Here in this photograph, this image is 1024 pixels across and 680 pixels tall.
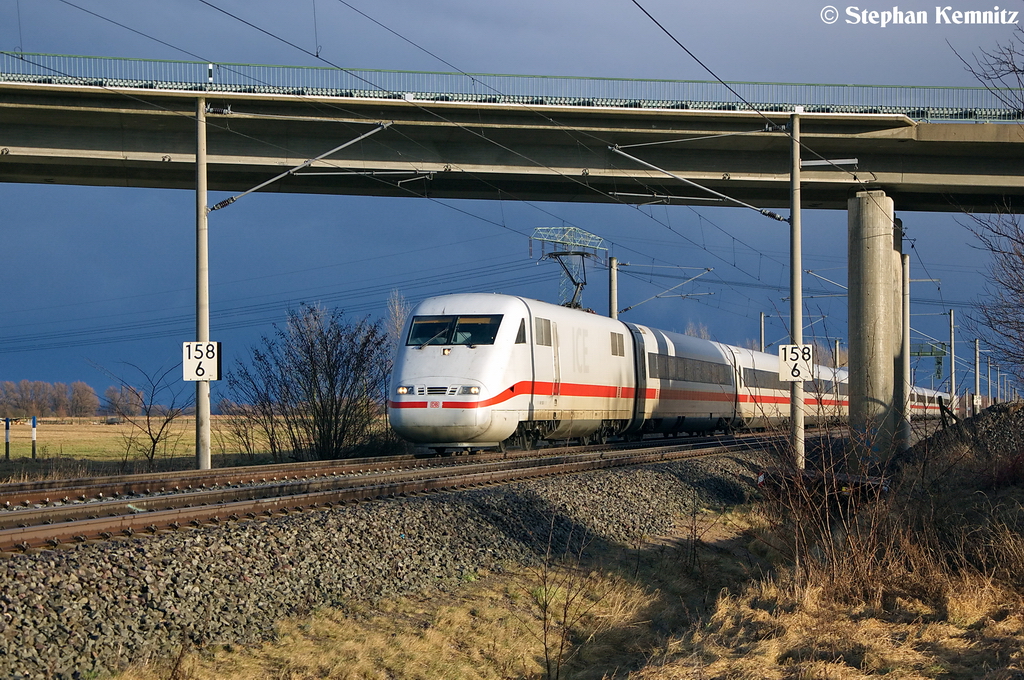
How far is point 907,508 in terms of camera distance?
34.6ft

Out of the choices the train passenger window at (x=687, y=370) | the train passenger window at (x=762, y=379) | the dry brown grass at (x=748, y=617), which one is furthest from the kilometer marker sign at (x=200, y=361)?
the train passenger window at (x=762, y=379)

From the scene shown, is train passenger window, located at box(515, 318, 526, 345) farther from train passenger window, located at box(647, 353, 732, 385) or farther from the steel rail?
train passenger window, located at box(647, 353, 732, 385)

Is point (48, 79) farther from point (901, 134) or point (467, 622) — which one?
point (901, 134)

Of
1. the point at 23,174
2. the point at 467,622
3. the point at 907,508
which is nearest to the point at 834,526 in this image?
the point at 907,508

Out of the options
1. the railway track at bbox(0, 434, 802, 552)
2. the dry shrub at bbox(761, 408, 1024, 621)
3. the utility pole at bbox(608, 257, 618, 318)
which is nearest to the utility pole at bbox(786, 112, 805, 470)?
the railway track at bbox(0, 434, 802, 552)

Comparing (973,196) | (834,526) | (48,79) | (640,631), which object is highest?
(48,79)

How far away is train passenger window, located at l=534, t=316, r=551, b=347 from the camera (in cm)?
2153

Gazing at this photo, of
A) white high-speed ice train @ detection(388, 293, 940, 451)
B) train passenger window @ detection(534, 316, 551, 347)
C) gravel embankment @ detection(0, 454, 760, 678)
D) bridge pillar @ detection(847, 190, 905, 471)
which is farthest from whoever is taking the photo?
bridge pillar @ detection(847, 190, 905, 471)

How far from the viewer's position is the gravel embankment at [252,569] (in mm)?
6387

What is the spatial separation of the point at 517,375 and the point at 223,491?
8724mm

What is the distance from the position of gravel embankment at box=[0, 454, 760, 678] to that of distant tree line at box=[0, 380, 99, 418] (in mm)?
82189

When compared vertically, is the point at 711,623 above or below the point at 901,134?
below

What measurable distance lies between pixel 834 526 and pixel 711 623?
2.64 meters

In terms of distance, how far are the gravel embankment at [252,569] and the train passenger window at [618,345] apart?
41.1 feet
